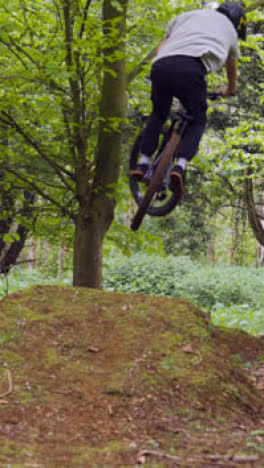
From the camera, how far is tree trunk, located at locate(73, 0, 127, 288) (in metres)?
6.50

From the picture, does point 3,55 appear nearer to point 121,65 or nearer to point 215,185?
point 121,65

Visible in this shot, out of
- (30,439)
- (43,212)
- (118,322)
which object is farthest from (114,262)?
(30,439)

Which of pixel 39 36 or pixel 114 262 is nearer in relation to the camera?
pixel 39 36

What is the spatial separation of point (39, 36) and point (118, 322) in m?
4.62

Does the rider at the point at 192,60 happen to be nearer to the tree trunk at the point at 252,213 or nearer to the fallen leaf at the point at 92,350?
the fallen leaf at the point at 92,350

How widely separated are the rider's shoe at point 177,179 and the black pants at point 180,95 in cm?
18

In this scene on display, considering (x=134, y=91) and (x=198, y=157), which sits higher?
(x=134, y=91)

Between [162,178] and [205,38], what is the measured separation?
1.24 meters

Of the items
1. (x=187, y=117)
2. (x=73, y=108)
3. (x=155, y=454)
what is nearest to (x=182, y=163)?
(x=187, y=117)

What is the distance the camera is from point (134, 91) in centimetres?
712

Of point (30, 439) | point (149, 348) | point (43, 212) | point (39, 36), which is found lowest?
point (30, 439)

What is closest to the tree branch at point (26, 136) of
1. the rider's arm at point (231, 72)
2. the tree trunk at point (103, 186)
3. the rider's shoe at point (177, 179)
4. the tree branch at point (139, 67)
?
the tree trunk at point (103, 186)

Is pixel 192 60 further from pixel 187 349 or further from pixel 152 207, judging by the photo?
pixel 187 349

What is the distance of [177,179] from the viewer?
479cm
